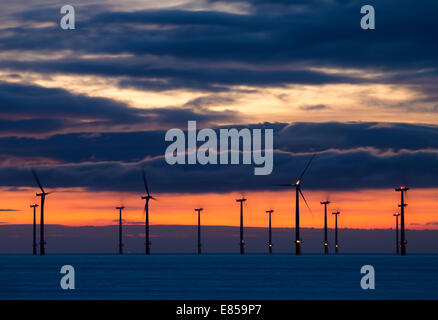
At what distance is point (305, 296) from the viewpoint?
125 m

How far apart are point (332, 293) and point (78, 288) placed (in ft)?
148

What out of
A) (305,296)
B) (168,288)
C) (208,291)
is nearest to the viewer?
(305,296)

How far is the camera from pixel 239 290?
139 meters
